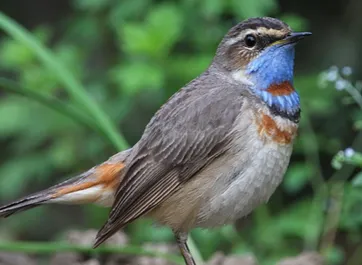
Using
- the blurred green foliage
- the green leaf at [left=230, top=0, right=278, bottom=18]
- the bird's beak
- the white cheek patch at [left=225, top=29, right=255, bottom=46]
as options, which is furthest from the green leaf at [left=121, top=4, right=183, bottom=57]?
the bird's beak

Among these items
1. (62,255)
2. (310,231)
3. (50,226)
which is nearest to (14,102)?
(50,226)

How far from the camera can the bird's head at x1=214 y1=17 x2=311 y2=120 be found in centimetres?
419

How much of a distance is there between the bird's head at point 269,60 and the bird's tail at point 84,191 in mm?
709

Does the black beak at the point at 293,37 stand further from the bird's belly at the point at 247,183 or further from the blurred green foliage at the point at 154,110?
the blurred green foliage at the point at 154,110

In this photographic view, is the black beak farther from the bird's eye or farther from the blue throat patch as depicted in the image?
the bird's eye

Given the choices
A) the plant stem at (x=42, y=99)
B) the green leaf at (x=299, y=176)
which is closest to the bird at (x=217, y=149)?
the plant stem at (x=42, y=99)

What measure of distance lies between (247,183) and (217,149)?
19 centimetres

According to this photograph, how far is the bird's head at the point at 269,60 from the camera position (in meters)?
4.19

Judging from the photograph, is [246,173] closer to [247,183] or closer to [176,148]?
[247,183]

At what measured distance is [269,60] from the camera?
4.21 metres

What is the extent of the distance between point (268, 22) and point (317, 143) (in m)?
1.86

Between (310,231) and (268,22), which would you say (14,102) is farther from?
(268,22)

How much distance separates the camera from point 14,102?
21.5ft

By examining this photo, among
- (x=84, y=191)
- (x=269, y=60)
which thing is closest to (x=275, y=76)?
(x=269, y=60)
